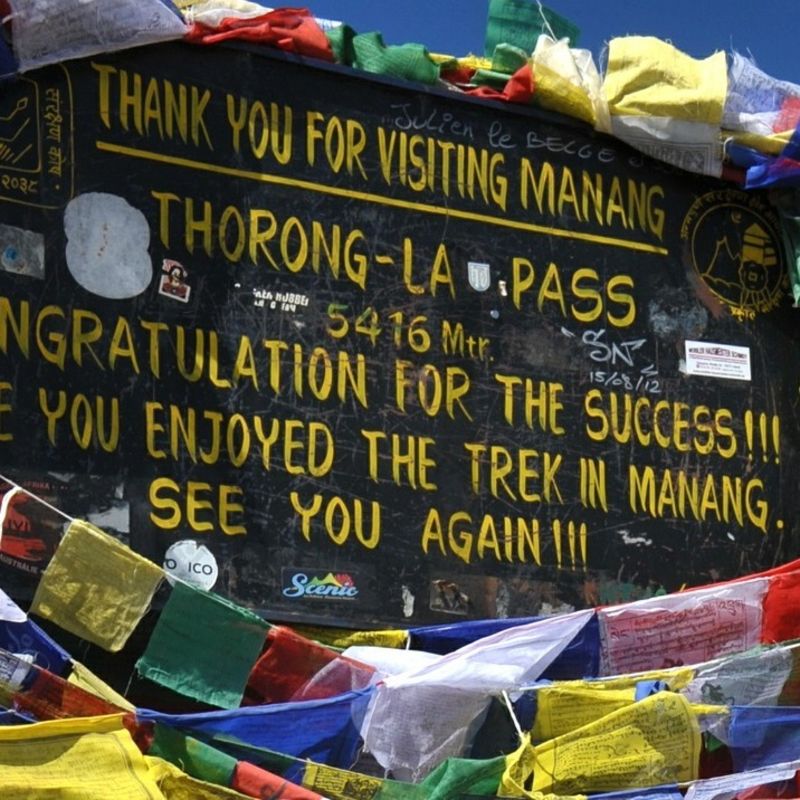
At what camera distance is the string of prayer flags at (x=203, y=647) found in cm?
582

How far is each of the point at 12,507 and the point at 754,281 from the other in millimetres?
3659

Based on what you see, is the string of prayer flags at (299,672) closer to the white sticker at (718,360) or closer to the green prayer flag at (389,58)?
the white sticker at (718,360)

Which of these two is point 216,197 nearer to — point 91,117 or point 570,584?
point 91,117

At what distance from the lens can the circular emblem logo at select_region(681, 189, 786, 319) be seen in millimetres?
7520

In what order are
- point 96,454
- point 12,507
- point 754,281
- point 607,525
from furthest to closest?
point 754,281, point 607,525, point 96,454, point 12,507

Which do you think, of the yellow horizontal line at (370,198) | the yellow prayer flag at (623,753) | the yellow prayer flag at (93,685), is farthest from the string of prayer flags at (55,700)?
the yellow horizontal line at (370,198)

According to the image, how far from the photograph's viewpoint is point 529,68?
7.09 m

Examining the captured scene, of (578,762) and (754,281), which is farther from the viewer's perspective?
(754,281)

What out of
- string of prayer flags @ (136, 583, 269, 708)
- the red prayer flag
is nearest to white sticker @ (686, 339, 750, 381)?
the red prayer flag

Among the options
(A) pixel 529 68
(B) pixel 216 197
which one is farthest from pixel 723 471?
(B) pixel 216 197

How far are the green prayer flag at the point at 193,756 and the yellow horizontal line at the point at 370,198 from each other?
2.30 m

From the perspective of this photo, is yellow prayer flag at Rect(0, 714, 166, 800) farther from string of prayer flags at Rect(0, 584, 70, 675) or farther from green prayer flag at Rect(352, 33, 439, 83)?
green prayer flag at Rect(352, 33, 439, 83)

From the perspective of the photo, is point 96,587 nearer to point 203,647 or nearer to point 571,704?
point 203,647

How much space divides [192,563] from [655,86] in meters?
2.98
